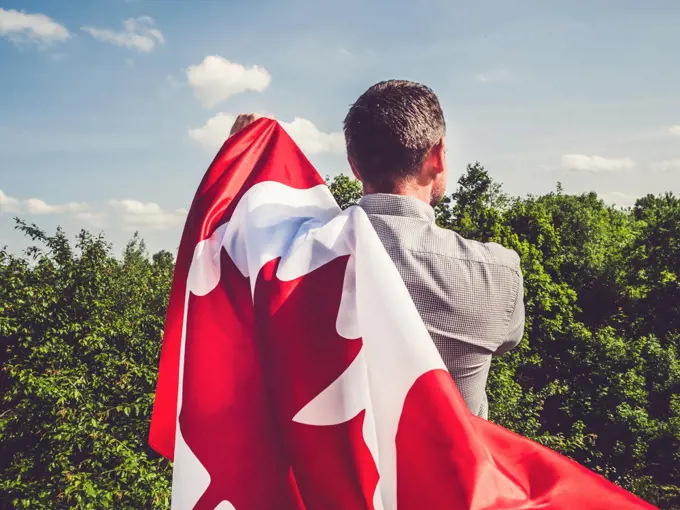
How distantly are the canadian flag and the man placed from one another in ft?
0.36

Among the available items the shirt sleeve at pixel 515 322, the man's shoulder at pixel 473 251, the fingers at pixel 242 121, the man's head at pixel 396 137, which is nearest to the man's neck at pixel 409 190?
the man's head at pixel 396 137

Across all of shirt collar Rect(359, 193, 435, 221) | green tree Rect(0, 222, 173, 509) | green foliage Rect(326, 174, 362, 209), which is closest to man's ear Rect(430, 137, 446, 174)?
shirt collar Rect(359, 193, 435, 221)

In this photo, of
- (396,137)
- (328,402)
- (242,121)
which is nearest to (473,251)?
(396,137)

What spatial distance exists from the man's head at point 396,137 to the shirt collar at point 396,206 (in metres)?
0.03

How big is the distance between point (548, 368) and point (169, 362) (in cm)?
2702

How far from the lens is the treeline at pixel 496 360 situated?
1025cm

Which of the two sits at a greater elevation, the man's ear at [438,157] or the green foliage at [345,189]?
the green foliage at [345,189]

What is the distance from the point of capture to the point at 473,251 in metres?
1.57

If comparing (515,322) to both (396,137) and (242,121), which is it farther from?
(242,121)

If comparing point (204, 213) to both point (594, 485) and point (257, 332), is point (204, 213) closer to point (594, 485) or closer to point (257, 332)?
point (257, 332)

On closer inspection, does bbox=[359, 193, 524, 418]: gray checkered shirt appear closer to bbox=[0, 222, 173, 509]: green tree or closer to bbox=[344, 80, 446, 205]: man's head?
bbox=[344, 80, 446, 205]: man's head

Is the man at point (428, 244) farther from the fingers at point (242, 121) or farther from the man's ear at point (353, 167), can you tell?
the fingers at point (242, 121)

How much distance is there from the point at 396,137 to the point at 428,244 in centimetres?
30

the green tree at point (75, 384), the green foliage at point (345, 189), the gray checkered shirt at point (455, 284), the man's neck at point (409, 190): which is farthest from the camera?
the green foliage at point (345, 189)
